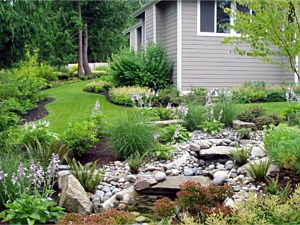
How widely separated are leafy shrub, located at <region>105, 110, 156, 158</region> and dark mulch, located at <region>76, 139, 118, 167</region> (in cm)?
16

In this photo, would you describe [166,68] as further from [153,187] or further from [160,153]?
[153,187]

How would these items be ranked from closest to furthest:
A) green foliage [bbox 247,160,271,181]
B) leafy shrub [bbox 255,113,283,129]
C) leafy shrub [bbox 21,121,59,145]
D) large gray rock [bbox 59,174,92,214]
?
large gray rock [bbox 59,174,92,214] < green foliage [bbox 247,160,271,181] < leafy shrub [bbox 21,121,59,145] < leafy shrub [bbox 255,113,283,129]

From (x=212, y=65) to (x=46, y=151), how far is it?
8921 mm

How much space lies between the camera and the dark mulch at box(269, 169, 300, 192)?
422 centimetres

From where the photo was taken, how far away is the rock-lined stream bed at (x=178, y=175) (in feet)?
14.7

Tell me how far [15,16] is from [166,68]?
25.6 feet

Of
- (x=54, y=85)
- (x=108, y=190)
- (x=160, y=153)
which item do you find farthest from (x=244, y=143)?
(x=54, y=85)

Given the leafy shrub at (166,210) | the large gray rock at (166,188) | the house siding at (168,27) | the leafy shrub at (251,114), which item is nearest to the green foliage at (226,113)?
the leafy shrub at (251,114)

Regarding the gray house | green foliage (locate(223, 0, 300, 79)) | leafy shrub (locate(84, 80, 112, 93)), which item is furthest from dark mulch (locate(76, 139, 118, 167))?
leafy shrub (locate(84, 80, 112, 93))

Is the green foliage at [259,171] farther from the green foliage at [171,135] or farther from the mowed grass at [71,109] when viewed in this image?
the mowed grass at [71,109]

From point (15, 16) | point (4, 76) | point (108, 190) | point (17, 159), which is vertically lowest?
point (108, 190)

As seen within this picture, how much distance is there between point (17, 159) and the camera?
448cm

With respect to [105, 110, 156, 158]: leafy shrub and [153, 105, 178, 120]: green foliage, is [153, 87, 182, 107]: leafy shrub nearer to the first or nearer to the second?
[153, 105, 178, 120]: green foliage

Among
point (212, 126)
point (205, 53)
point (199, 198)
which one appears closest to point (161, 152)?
point (212, 126)
